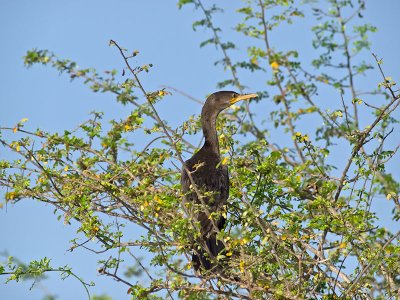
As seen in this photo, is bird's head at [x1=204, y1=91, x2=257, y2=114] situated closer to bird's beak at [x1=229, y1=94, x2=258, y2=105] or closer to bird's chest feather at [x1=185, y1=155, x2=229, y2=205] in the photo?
bird's beak at [x1=229, y1=94, x2=258, y2=105]

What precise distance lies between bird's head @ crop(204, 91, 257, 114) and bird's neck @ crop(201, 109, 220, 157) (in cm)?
8

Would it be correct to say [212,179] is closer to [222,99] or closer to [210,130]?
[210,130]

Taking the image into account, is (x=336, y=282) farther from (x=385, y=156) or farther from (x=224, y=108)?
(x=224, y=108)

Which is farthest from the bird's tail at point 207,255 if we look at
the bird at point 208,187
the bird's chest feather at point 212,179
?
the bird's chest feather at point 212,179

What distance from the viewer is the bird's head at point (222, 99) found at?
10.2 metres

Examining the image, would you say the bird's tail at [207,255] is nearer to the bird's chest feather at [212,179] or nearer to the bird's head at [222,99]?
the bird's chest feather at [212,179]

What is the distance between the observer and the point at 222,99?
10297mm

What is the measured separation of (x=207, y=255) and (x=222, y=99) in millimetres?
3474

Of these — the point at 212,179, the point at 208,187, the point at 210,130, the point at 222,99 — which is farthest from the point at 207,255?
the point at 222,99

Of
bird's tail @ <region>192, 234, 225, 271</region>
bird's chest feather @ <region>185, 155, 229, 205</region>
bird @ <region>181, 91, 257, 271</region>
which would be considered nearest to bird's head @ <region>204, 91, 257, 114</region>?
bird @ <region>181, 91, 257, 271</region>

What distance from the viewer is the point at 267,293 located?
23.0 ft

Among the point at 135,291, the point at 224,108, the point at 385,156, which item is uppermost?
the point at 224,108

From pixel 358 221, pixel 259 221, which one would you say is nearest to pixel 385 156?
pixel 358 221

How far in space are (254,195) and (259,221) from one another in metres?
0.45
